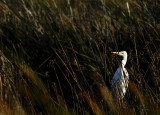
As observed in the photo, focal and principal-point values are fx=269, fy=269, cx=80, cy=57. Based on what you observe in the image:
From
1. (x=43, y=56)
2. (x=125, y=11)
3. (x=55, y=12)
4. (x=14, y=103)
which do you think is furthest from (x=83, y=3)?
(x=14, y=103)

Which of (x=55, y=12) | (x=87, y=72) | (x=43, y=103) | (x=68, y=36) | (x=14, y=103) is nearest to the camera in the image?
(x=43, y=103)

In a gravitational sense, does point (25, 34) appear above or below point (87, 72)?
above

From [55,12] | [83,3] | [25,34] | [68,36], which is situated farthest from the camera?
[83,3]

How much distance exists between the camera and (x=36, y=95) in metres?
1.19

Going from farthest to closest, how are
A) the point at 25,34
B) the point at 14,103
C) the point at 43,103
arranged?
the point at 25,34 → the point at 14,103 → the point at 43,103

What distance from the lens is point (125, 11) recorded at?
274 cm

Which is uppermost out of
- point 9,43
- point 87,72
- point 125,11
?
point 9,43

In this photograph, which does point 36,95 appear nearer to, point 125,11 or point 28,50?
point 28,50

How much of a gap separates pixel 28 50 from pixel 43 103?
1.65 meters

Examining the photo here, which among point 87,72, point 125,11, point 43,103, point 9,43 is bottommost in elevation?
point 87,72

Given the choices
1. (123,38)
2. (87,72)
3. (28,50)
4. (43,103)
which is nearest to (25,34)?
(28,50)

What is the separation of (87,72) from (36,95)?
1.27 m

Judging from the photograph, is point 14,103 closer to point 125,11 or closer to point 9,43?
point 9,43

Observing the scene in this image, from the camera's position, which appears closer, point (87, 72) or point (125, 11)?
point (87, 72)
